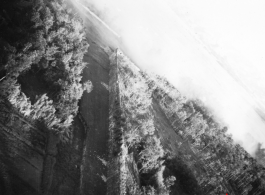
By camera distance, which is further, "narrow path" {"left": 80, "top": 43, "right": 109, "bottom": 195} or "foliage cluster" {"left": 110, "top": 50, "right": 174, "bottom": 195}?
"foliage cluster" {"left": 110, "top": 50, "right": 174, "bottom": 195}

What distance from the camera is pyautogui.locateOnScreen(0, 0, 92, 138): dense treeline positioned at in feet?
35.8

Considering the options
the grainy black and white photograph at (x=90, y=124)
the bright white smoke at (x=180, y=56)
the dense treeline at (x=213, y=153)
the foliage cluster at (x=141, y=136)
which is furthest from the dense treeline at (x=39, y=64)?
the bright white smoke at (x=180, y=56)

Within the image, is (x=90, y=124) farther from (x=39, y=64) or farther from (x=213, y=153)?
(x=213, y=153)

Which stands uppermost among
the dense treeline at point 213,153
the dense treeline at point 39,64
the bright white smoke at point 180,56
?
the bright white smoke at point 180,56

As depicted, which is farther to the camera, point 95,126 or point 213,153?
point 213,153

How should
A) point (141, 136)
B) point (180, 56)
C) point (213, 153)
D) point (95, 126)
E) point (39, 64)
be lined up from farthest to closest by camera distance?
point (180, 56)
point (213, 153)
point (141, 136)
point (95, 126)
point (39, 64)

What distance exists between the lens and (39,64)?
13.8m

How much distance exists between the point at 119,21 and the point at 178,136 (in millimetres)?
29918

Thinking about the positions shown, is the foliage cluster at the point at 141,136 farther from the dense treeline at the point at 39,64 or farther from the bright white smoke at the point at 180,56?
the bright white smoke at the point at 180,56

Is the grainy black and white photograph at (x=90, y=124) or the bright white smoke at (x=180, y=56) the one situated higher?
the bright white smoke at (x=180, y=56)

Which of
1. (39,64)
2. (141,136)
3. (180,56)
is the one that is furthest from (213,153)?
(180,56)

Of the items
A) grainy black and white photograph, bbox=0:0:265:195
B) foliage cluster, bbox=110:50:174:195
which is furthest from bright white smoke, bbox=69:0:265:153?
foliage cluster, bbox=110:50:174:195

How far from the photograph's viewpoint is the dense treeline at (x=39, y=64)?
35.8 feet

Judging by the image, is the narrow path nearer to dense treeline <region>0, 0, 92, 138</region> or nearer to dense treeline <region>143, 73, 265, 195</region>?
dense treeline <region>0, 0, 92, 138</region>
